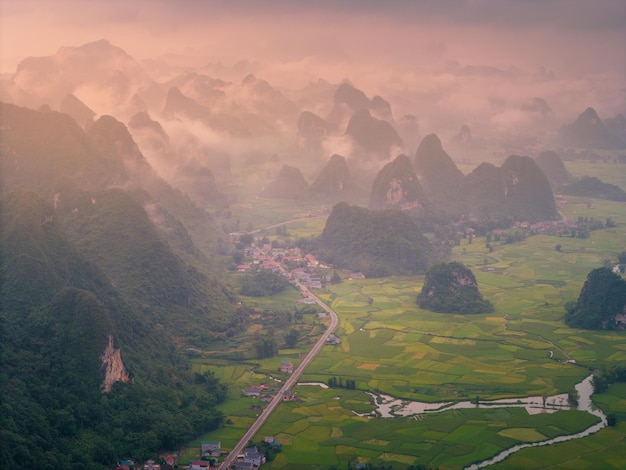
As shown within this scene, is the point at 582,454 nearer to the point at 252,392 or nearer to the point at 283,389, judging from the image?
the point at 283,389

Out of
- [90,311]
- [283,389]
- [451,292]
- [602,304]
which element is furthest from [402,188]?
[90,311]

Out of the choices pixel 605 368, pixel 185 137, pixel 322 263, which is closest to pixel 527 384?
pixel 605 368

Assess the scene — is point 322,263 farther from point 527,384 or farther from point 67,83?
point 67,83

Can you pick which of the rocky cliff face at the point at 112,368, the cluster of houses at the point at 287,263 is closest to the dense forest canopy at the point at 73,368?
the rocky cliff face at the point at 112,368

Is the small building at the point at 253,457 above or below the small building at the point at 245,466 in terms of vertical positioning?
above

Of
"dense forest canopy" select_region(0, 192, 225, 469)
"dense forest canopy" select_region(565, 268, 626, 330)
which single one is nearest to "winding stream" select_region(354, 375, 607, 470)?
"dense forest canopy" select_region(0, 192, 225, 469)

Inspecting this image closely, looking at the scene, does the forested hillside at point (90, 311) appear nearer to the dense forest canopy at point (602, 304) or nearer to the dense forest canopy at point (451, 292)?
the dense forest canopy at point (451, 292)
